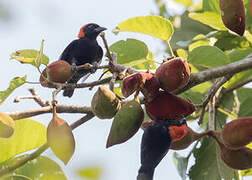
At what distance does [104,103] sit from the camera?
3.53 feet

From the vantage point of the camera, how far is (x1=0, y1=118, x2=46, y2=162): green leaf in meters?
1.48

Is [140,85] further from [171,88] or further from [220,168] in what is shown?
[220,168]

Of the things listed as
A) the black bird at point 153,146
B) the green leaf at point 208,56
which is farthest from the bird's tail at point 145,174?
the green leaf at point 208,56

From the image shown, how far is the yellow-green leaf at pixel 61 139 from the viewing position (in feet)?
3.44

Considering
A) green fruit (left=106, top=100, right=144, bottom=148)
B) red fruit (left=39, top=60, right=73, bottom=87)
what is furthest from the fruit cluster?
red fruit (left=39, top=60, right=73, bottom=87)

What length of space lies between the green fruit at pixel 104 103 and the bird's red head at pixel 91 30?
62.6 inches

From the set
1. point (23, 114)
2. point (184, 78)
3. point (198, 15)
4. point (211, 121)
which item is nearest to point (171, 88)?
point (184, 78)

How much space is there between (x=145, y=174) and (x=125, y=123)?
0.48 ft

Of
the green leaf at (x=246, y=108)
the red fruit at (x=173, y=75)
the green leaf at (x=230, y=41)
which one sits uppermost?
the red fruit at (x=173, y=75)

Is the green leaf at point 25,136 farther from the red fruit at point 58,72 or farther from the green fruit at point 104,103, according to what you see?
the green fruit at point 104,103

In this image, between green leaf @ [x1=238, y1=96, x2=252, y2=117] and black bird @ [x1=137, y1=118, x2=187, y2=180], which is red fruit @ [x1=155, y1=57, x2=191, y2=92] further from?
green leaf @ [x1=238, y1=96, x2=252, y2=117]

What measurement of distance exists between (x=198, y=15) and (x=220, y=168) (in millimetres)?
647

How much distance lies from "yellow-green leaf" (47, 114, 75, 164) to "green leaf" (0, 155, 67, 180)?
3cm

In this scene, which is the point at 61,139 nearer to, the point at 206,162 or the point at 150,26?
the point at 150,26
